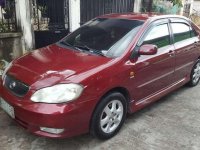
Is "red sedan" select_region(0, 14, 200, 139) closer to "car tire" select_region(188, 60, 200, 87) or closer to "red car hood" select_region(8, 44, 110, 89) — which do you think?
"red car hood" select_region(8, 44, 110, 89)

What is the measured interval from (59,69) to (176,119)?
2.11 m

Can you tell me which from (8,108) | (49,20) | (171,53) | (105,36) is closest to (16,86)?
(8,108)

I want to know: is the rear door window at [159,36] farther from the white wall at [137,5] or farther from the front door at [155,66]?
the white wall at [137,5]

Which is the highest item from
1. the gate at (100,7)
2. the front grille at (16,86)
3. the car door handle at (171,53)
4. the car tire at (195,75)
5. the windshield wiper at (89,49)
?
the gate at (100,7)

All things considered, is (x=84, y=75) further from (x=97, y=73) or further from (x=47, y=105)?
(x=47, y=105)

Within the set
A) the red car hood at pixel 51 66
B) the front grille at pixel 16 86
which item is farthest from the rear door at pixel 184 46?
the front grille at pixel 16 86

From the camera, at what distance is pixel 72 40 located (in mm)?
4438

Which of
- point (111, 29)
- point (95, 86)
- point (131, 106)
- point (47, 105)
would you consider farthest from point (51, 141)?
point (111, 29)

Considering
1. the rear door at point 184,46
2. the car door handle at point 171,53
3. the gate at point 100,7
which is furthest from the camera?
the gate at point 100,7

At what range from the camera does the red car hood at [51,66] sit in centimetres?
321

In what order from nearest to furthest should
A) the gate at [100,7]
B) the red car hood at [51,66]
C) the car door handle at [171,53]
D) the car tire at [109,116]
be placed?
the red car hood at [51,66] < the car tire at [109,116] < the car door handle at [171,53] < the gate at [100,7]

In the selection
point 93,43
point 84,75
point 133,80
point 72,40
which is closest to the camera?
point 84,75

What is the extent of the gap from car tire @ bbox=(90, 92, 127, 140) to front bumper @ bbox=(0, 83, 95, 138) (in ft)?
0.45

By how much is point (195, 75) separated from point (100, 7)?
389 centimetres
